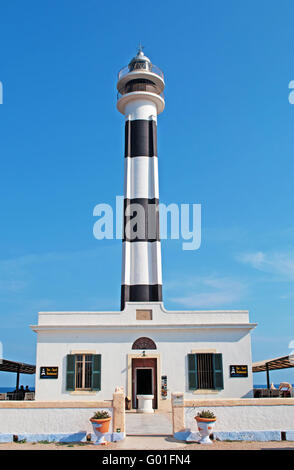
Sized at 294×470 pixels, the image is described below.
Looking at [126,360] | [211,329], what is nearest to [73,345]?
[126,360]

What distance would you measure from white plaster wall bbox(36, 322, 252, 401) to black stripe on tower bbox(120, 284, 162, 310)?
2531 millimetres

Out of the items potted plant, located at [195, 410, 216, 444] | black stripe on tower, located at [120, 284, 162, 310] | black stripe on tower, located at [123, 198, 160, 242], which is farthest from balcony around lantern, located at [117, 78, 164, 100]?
potted plant, located at [195, 410, 216, 444]

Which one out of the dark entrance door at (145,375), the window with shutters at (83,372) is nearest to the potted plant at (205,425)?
the dark entrance door at (145,375)

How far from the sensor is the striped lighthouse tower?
21078 millimetres

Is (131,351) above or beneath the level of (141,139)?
beneath

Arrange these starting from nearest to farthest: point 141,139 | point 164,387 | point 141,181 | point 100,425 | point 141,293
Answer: point 100,425 → point 164,387 → point 141,293 → point 141,181 → point 141,139

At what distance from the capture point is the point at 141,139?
22938mm

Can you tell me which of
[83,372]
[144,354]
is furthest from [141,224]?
[83,372]

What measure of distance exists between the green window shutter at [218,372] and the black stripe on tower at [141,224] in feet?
21.3

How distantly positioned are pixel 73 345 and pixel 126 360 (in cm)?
229

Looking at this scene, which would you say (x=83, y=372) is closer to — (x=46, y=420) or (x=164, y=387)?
(x=164, y=387)

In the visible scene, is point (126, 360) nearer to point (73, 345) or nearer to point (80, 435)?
point (73, 345)

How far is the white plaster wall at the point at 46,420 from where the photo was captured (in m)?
11.4

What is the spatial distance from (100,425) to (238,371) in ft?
28.1
